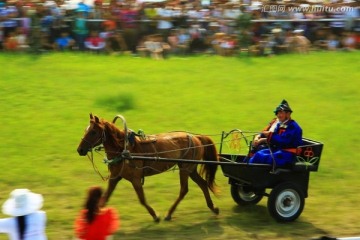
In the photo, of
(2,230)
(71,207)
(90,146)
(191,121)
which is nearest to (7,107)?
(191,121)

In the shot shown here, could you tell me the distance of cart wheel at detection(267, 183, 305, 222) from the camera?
367 inches

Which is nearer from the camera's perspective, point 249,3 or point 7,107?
point 7,107

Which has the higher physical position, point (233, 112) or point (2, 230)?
point (2, 230)

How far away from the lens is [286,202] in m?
9.46

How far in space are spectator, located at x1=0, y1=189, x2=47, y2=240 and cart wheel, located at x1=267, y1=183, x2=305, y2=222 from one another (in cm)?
440

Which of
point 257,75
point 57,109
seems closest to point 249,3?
point 257,75

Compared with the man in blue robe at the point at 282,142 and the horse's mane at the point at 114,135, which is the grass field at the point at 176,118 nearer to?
the man in blue robe at the point at 282,142

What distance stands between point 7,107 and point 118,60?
4753 millimetres

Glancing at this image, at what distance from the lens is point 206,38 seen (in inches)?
804

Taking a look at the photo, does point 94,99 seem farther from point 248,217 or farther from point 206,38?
point 248,217

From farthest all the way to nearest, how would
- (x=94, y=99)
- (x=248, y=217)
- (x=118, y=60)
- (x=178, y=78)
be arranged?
(x=118, y=60), (x=178, y=78), (x=94, y=99), (x=248, y=217)

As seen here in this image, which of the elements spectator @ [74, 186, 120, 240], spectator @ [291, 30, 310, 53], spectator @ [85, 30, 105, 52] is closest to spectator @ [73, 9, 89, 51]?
spectator @ [85, 30, 105, 52]

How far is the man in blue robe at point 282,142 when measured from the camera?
30.6 feet

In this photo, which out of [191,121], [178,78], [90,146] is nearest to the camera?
[90,146]
